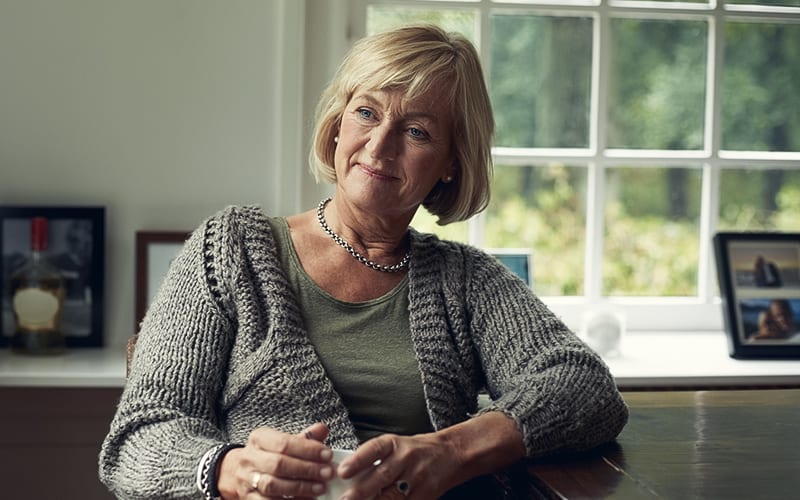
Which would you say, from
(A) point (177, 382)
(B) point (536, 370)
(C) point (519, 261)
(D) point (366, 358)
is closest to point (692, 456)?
(B) point (536, 370)

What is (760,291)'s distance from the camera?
2.80m

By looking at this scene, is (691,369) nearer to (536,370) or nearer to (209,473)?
(536,370)

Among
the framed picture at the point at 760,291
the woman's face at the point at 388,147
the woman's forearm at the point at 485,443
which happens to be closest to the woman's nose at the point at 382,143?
the woman's face at the point at 388,147

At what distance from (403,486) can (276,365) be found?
326mm

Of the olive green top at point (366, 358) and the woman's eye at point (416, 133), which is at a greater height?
the woman's eye at point (416, 133)

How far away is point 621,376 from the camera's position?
247cm

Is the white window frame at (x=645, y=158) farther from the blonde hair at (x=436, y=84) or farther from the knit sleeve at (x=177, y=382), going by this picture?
the knit sleeve at (x=177, y=382)

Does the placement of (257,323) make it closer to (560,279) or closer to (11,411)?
(11,411)

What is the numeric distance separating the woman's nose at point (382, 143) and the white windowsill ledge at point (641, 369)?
0.92 meters

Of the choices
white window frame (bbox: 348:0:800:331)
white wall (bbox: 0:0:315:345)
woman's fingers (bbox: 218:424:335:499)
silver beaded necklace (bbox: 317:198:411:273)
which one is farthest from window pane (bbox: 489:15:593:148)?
woman's fingers (bbox: 218:424:335:499)

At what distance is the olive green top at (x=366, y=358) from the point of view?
5.81 ft

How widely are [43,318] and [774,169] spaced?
2.06 m

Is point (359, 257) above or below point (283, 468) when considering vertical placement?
above

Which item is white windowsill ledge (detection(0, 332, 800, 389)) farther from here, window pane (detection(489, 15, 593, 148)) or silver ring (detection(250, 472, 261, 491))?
silver ring (detection(250, 472, 261, 491))
